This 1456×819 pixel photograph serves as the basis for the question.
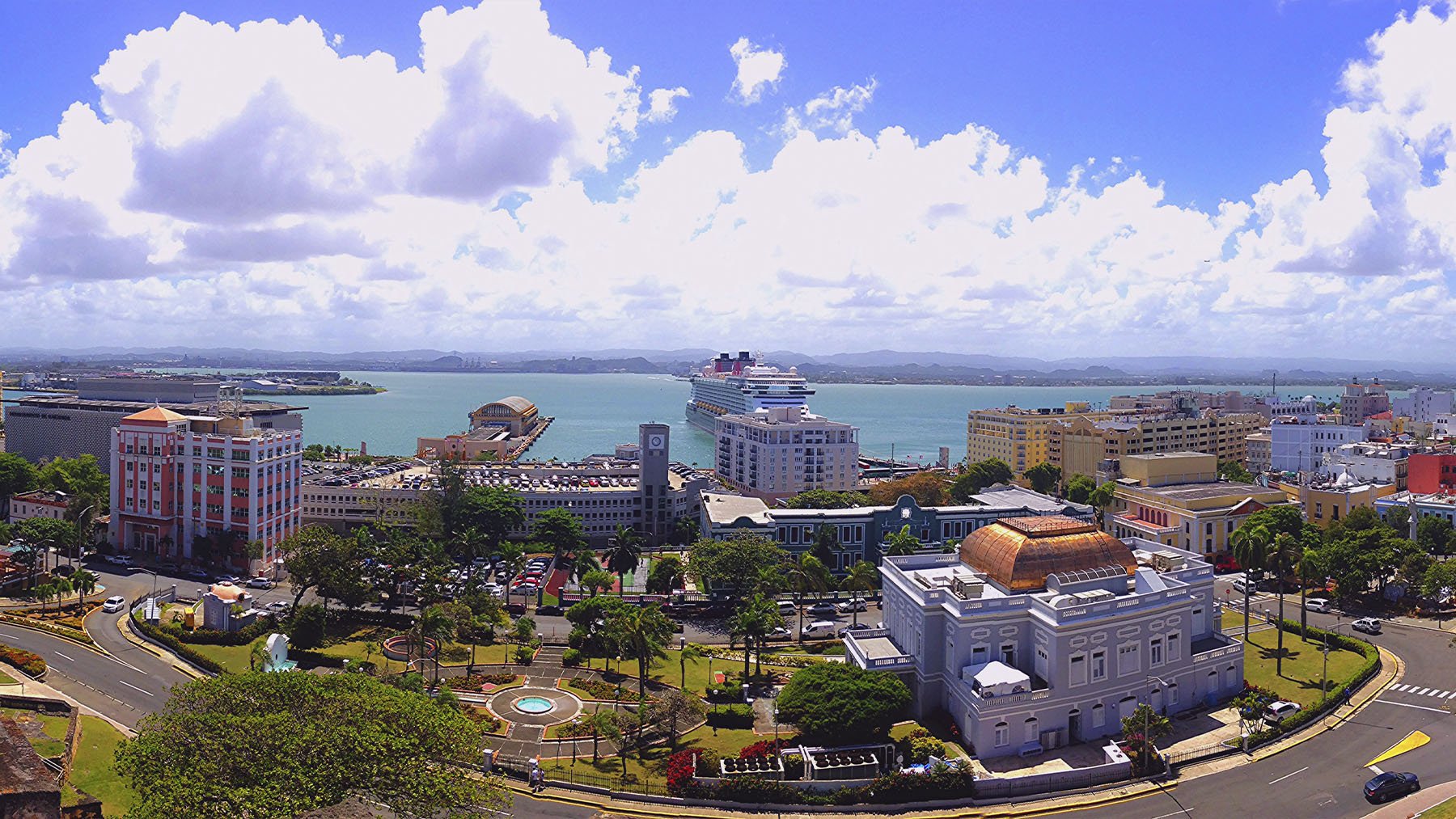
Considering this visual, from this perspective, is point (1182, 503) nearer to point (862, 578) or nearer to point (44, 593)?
point (862, 578)

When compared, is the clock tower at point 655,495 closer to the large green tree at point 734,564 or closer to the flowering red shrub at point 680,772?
the large green tree at point 734,564

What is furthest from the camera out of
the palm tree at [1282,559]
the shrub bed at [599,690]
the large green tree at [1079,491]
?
the large green tree at [1079,491]

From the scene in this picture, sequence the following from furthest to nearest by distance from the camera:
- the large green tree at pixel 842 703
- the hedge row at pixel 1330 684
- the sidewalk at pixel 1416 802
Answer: the hedge row at pixel 1330 684
the large green tree at pixel 842 703
the sidewalk at pixel 1416 802

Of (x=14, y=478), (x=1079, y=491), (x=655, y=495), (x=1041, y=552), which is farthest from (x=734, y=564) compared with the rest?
(x=14, y=478)

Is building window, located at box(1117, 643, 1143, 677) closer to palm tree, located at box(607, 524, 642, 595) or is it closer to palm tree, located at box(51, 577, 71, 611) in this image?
palm tree, located at box(607, 524, 642, 595)

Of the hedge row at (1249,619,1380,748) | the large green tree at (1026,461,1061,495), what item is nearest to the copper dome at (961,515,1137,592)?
the hedge row at (1249,619,1380,748)

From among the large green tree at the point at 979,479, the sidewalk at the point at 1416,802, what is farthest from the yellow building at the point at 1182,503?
the sidewalk at the point at 1416,802
